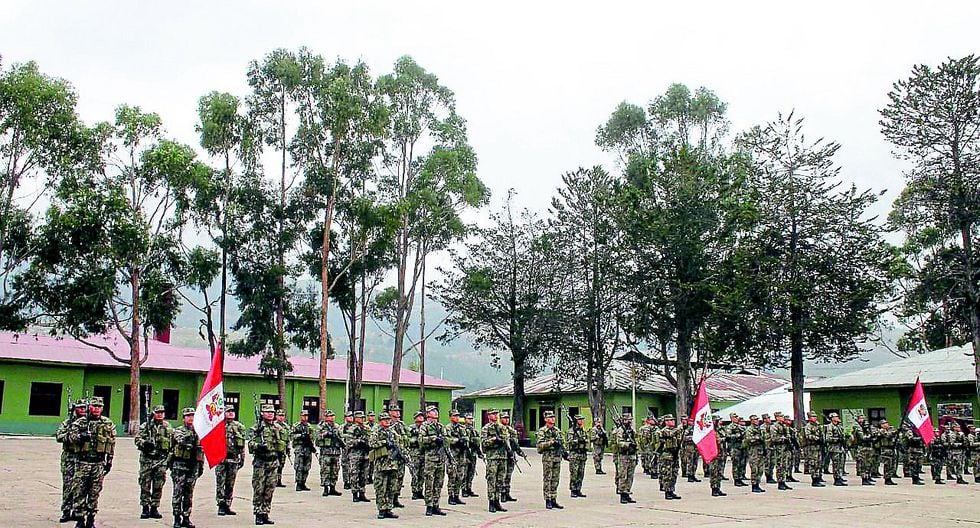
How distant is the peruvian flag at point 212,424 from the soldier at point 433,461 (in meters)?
3.20

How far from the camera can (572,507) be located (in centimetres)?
1488

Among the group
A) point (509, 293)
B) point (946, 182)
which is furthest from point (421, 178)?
point (946, 182)

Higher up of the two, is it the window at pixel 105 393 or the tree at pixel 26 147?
the tree at pixel 26 147

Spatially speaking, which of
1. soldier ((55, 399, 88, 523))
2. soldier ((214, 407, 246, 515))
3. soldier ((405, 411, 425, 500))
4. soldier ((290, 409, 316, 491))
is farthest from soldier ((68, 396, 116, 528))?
soldier ((290, 409, 316, 491))

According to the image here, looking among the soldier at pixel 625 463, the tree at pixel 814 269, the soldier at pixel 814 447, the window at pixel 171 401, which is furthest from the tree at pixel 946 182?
the window at pixel 171 401

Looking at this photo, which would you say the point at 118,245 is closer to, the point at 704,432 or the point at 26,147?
the point at 26,147

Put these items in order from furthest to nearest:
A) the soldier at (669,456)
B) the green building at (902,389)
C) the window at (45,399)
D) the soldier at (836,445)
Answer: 1. the window at (45,399)
2. the green building at (902,389)
3. the soldier at (836,445)
4. the soldier at (669,456)

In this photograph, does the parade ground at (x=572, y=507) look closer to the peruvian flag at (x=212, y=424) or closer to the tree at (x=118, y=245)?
the peruvian flag at (x=212, y=424)

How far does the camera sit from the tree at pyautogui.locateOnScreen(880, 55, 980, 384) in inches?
1059

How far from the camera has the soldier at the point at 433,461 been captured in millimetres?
13391

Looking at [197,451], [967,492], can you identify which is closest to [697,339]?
[967,492]

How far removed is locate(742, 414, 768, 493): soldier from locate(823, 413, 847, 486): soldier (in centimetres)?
289

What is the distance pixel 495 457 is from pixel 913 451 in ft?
42.3

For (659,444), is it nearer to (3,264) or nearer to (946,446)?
(946,446)
